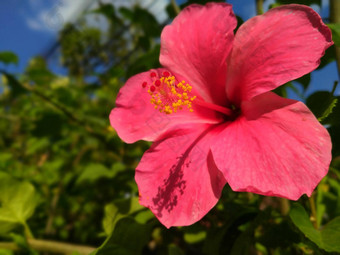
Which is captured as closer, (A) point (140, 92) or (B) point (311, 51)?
(B) point (311, 51)

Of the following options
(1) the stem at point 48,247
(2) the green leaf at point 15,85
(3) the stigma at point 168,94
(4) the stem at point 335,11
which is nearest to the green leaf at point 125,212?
(1) the stem at point 48,247

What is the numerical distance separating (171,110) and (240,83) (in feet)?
0.62

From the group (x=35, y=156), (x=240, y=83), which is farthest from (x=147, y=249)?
(x=35, y=156)

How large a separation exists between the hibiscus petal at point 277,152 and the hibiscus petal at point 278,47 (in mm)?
47

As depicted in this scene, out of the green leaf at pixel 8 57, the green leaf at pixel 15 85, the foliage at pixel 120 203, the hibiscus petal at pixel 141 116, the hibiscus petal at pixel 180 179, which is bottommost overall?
the foliage at pixel 120 203

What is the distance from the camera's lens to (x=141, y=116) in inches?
31.9

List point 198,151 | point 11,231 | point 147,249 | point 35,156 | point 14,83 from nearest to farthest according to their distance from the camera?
1. point 198,151
2. point 11,231
3. point 14,83
4. point 147,249
5. point 35,156

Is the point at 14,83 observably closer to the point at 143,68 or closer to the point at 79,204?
the point at 143,68

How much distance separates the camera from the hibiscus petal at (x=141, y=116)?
30.8 inches

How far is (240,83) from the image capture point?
2.37ft

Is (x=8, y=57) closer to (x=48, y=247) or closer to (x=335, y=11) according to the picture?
(x=48, y=247)

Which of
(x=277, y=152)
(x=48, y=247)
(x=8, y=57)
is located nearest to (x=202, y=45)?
(x=277, y=152)

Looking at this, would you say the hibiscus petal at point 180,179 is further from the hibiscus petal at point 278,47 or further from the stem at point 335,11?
the stem at point 335,11

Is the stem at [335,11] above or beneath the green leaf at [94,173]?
above
